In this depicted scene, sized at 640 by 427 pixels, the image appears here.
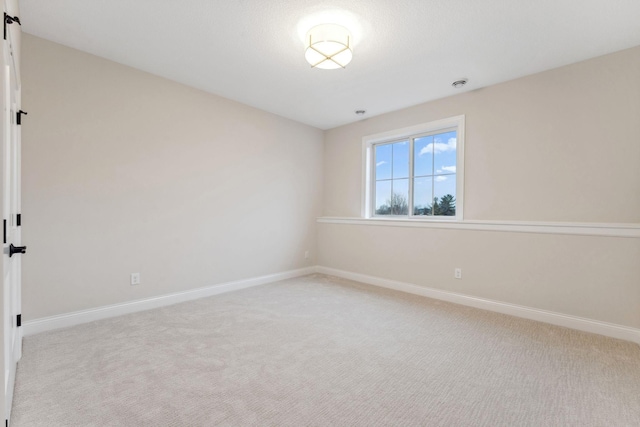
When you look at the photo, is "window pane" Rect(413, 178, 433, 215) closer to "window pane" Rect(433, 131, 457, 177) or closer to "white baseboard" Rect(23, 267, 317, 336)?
"window pane" Rect(433, 131, 457, 177)

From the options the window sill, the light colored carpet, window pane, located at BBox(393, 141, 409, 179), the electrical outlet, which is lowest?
the light colored carpet

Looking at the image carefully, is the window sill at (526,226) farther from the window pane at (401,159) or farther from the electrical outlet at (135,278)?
the electrical outlet at (135,278)

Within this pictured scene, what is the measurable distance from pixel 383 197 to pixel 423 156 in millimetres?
855

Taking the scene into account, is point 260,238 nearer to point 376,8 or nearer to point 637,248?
point 376,8

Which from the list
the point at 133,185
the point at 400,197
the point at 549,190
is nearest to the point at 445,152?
the point at 400,197

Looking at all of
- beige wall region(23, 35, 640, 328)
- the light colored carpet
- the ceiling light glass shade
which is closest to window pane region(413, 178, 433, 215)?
beige wall region(23, 35, 640, 328)

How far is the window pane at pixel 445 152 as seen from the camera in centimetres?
366

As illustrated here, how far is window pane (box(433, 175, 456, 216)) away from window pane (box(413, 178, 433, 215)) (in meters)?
0.08

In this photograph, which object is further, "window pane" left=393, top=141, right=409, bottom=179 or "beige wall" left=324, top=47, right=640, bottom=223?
"window pane" left=393, top=141, right=409, bottom=179

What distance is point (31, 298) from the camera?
2428 millimetres

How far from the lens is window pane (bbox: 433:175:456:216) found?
366 cm

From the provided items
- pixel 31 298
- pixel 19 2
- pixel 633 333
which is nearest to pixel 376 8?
pixel 19 2

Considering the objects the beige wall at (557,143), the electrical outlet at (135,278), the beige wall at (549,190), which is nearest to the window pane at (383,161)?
the beige wall at (549,190)

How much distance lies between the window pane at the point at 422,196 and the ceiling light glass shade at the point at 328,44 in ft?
6.92
